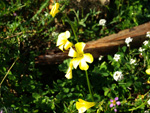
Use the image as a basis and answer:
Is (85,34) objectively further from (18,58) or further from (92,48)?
(18,58)

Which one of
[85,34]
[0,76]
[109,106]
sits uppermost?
[85,34]

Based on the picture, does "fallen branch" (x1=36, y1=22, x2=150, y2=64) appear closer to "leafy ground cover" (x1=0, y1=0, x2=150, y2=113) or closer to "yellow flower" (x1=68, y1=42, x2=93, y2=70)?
"leafy ground cover" (x1=0, y1=0, x2=150, y2=113)

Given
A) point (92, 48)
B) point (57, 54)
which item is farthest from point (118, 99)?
point (57, 54)

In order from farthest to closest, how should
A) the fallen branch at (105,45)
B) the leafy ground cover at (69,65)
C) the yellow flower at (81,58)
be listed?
the fallen branch at (105,45) < the leafy ground cover at (69,65) < the yellow flower at (81,58)

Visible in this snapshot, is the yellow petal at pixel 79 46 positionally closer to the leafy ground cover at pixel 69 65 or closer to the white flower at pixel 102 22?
the leafy ground cover at pixel 69 65

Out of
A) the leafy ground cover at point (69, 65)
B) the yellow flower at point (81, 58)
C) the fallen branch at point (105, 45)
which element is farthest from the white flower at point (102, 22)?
the yellow flower at point (81, 58)

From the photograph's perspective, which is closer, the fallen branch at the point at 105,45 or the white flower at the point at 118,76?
the white flower at the point at 118,76

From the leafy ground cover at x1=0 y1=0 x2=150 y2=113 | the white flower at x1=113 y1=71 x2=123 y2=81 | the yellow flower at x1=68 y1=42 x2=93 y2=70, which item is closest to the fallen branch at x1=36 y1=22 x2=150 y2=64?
the leafy ground cover at x1=0 y1=0 x2=150 y2=113
